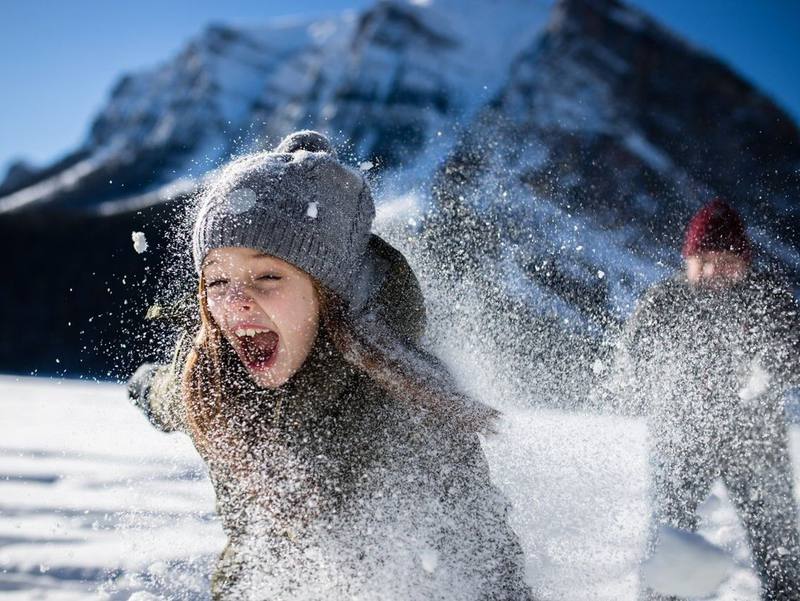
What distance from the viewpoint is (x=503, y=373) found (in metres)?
3.03

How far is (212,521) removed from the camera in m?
2.72

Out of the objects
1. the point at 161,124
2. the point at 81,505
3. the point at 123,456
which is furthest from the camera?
the point at 161,124

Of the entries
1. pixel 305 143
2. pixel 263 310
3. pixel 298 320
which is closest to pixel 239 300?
pixel 263 310

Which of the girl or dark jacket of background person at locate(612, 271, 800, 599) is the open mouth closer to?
the girl

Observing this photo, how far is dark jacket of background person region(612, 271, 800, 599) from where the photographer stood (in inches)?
90.0

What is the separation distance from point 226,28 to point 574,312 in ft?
416

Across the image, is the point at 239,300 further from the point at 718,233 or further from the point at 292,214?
the point at 718,233

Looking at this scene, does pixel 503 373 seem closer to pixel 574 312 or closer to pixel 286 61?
pixel 574 312

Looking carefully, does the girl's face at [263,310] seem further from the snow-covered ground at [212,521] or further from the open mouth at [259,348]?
the snow-covered ground at [212,521]

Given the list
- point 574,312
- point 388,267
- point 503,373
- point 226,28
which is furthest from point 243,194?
point 226,28

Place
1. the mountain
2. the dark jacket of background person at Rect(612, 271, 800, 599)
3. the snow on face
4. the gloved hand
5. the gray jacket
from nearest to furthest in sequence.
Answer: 1. the gloved hand
2. the dark jacket of background person at Rect(612, 271, 800, 599)
3. the gray jacket
4. the snow on face
5. the mountain

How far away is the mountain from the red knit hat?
66 cm

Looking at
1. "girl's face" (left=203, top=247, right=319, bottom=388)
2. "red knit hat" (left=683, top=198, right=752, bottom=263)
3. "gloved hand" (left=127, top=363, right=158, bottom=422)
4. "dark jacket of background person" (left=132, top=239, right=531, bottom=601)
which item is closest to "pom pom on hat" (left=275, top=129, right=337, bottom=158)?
"girl's face" (left=203, top=247, right=319, bottom=388)

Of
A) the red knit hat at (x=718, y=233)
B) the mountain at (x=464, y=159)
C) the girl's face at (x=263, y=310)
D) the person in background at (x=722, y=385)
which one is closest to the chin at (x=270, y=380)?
the girl's face at (x=263, y=310)
